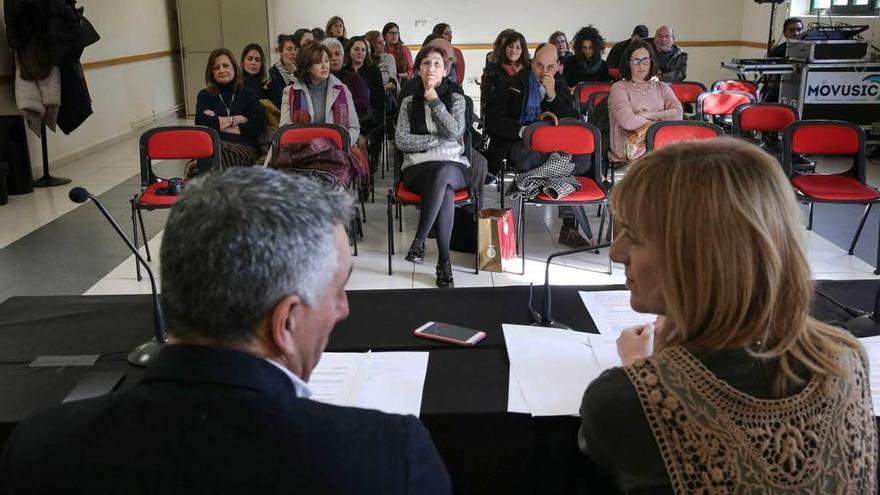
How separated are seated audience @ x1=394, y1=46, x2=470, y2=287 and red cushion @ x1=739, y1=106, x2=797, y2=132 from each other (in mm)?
1866

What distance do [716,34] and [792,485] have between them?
36.3ft

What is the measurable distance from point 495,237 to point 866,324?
8.20ft

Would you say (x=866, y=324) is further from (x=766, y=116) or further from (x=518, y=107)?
(x=518, y=107)

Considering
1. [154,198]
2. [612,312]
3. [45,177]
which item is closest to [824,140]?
[612,312]

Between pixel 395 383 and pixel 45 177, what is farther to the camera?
pixel 45 177

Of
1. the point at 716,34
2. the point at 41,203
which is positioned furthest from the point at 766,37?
the point at 41,203

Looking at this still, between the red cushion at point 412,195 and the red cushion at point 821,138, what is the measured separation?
6.03ft

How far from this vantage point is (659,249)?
1050mm

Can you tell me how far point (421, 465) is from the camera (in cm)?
82

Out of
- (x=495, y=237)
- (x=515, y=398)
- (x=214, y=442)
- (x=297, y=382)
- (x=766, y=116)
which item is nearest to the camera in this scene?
(x=214, y=442)

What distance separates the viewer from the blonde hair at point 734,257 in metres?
0.99

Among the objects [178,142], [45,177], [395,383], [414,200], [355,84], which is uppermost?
[355,84]

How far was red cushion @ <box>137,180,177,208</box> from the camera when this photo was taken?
405cm

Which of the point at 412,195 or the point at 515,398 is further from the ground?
the point at 515,398
